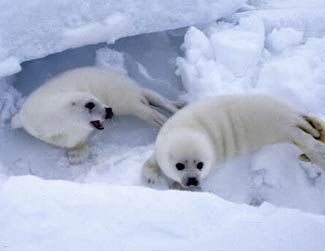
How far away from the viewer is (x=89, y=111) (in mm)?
3305

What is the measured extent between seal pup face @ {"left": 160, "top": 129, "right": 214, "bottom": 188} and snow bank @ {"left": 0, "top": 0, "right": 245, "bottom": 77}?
0.95 meters

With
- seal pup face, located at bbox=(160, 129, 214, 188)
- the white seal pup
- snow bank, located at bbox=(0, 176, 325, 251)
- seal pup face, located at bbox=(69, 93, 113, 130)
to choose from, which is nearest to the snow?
the white seal pup

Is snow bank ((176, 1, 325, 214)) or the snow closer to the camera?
snow bank ((176, 1, 325, 214))

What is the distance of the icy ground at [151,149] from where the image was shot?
173cm

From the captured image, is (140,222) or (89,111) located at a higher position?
(140,222)

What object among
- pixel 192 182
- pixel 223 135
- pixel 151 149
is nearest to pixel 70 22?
pixel 151 149

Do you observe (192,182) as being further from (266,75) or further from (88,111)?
(266,75)

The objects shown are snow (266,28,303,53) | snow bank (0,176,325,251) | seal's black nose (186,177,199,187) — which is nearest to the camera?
snow bank (0,176,325,251)

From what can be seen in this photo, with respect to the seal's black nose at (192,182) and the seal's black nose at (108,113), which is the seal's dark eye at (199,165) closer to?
the seal's black nose at (192,182)

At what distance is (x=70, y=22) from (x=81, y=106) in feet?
1.78

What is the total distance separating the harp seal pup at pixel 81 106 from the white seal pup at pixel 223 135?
44 centimetres

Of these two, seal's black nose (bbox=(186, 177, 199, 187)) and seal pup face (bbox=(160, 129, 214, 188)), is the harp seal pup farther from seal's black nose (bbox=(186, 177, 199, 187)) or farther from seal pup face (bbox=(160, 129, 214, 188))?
seal's black nose (bbox=(186, 177, 199, 187))

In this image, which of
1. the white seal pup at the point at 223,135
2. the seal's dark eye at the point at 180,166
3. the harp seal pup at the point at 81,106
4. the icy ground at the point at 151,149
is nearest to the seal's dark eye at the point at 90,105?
the harp seal pup at the point at 81,106

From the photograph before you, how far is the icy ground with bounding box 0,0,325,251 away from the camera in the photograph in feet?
5.67
